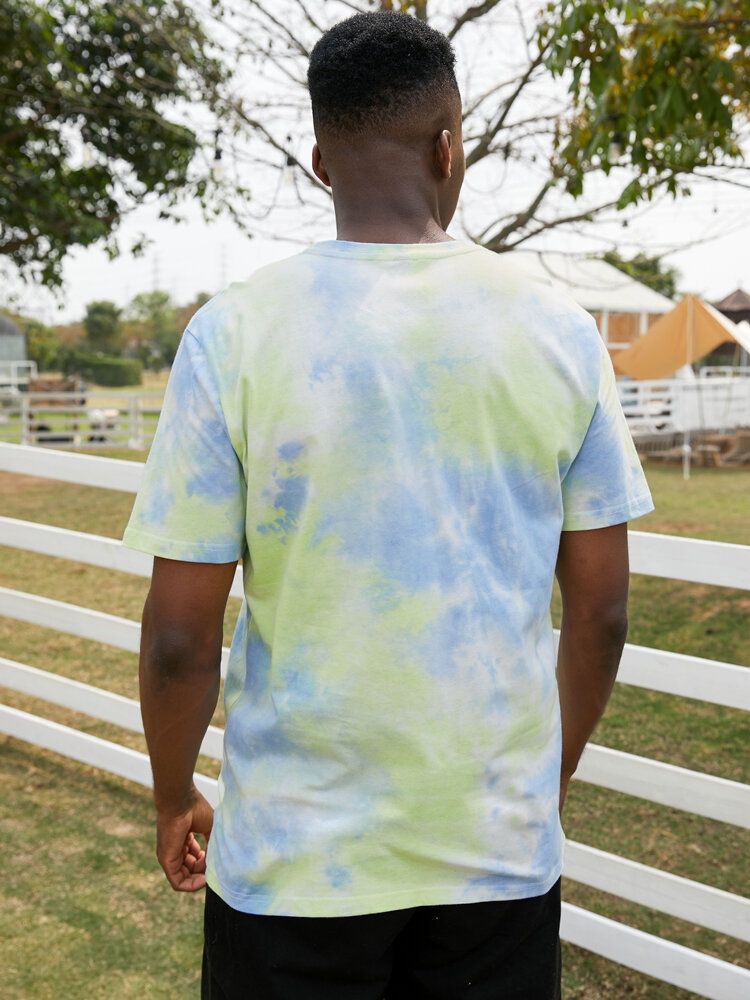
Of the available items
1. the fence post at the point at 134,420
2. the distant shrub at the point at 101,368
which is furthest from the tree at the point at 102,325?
the fence post at the point at 134,420

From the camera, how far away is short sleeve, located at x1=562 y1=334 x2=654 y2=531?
1.40 meters

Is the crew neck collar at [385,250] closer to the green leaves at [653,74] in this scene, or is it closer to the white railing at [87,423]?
the green leaves at [653,74]

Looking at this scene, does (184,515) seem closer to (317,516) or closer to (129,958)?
(317,516)

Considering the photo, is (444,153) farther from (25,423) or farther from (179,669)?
(25,423)

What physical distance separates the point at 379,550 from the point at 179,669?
342 millimetres

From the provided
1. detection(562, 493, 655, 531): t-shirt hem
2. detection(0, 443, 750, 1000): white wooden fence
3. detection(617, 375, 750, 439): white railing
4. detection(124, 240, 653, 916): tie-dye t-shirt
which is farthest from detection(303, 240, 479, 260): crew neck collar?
detection(617, 375, 750, 439): white railing

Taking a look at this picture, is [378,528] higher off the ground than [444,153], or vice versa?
[444,153]

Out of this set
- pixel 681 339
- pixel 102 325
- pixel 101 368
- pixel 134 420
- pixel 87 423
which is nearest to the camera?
pixel 681 339

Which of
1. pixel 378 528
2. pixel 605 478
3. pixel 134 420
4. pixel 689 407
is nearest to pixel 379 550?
pixel 378 528

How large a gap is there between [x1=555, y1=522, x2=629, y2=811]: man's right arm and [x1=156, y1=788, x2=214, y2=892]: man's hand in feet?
1.88

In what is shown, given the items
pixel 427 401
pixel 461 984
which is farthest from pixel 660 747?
pixel 427 401

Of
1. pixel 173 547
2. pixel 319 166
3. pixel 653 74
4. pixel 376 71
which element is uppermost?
pixel 653 74

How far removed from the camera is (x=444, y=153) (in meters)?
1.36

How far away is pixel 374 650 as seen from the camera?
4.21 feet
